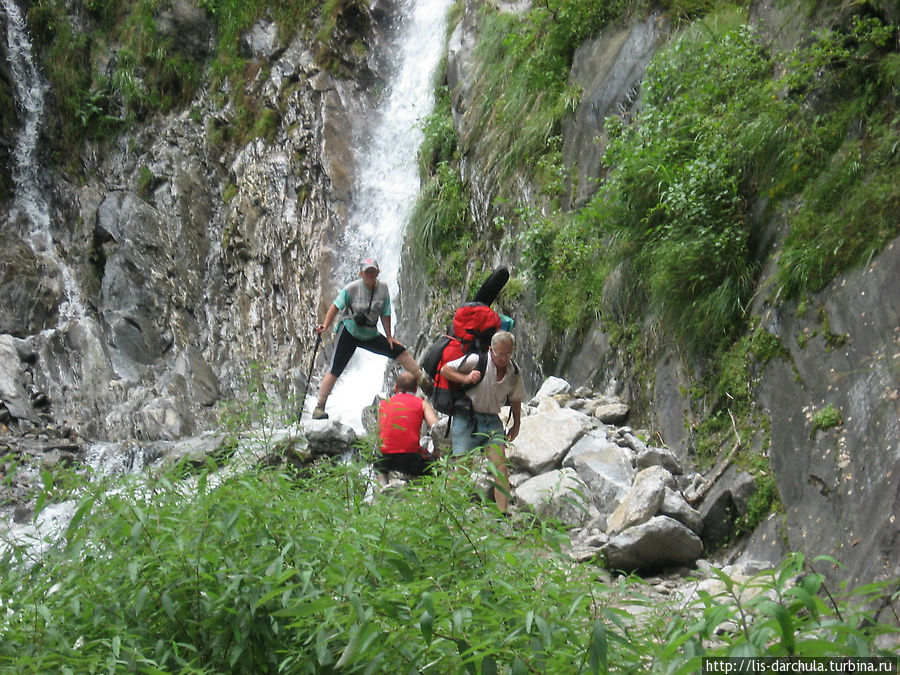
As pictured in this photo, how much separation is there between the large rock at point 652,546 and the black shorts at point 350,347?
3.94 metres

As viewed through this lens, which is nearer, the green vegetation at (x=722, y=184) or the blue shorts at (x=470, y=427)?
the green vegetation at (x=722, y=184)

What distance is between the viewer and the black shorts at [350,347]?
28.3ft

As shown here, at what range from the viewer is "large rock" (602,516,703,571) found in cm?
527

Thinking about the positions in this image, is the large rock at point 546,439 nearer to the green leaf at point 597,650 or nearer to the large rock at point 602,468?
the large rock at point 602,468

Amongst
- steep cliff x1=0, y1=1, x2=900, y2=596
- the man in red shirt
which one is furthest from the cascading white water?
the man in red shirt

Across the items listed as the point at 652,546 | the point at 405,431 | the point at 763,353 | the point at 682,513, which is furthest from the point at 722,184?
the point at 405,431

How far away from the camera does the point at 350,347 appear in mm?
8719

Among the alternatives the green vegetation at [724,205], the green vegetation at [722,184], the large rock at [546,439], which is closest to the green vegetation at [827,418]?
the green vegetation at [724,205]

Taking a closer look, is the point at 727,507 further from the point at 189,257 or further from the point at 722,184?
the point at 189,257

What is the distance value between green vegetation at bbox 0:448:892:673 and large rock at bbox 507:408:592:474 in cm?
362

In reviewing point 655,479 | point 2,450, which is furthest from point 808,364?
point 2,450

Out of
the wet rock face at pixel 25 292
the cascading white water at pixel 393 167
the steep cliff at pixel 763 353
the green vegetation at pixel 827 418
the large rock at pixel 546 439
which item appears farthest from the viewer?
the wet rock face at pixel 25 292

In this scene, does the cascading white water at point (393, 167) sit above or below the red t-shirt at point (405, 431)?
above

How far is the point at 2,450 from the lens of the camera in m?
12.8
